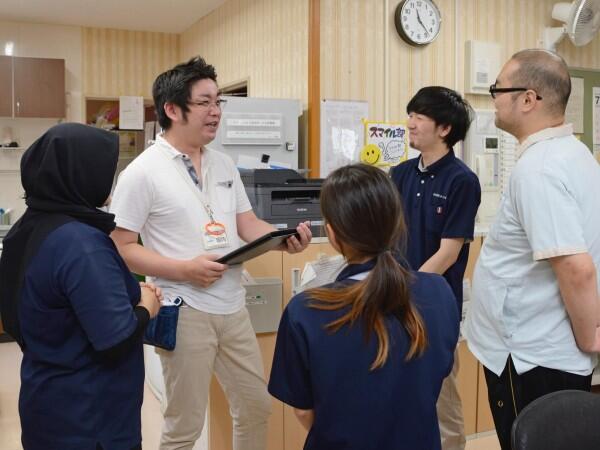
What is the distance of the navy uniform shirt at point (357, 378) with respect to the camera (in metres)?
1.20

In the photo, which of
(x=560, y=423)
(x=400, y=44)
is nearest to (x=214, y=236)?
(x=560, y=423)

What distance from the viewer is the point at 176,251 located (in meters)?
2.06

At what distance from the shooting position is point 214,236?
6.92 feet

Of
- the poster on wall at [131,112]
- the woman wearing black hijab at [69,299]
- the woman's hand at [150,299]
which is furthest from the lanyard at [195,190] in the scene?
the poster on wall at [131,112]

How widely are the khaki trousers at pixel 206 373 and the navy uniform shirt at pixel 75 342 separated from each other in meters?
0.51

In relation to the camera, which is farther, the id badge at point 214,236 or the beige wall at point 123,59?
the beige wall at point 123,59

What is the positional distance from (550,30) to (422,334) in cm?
369

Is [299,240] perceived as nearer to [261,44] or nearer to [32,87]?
[261,44]

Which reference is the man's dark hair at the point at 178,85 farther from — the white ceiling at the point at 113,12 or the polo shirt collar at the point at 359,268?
the white ceiling at the point at 113,12

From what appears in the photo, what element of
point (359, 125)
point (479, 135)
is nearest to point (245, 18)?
point (359, 125)

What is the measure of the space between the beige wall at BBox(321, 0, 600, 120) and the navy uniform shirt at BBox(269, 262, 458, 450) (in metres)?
2.62

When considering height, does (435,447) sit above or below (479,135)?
below

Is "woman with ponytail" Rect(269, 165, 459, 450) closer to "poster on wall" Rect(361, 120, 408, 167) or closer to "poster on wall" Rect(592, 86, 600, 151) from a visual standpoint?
"poster on wall" Rect(361, 120, 408, 167)

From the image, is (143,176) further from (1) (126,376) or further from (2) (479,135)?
(2) (479,135)
